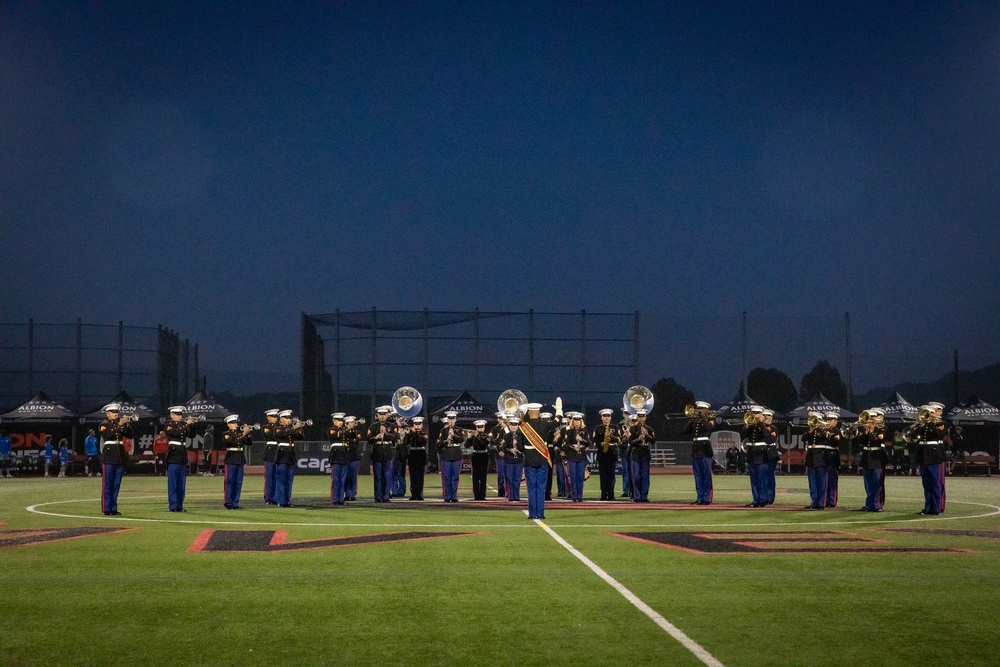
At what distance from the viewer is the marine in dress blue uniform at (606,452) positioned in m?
22.9

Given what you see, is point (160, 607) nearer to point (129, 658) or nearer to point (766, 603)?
point (129, 658)

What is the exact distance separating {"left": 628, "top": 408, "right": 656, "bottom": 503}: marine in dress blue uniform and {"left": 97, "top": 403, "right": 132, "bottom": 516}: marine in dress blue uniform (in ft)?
32.9

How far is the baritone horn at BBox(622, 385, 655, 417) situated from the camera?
27.1m

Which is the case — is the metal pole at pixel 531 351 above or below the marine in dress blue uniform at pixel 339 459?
above

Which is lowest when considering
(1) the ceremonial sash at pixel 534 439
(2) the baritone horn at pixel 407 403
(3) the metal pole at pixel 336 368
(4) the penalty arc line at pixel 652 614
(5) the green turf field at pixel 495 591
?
(5) the green turf field at pixel 495 591

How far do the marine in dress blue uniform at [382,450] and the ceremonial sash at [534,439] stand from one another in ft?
18.1

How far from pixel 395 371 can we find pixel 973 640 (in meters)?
36.3

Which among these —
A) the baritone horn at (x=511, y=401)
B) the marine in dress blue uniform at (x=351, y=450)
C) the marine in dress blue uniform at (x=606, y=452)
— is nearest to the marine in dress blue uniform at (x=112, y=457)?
the marine in dress blue uniform at (x=351, y=450)

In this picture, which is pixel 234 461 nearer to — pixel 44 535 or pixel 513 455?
pixel 513 455

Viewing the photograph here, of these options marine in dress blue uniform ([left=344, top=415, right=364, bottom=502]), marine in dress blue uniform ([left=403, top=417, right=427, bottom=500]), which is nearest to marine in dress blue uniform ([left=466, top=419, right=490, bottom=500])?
marine in dress blue uniform ([left=403, top=417, right=427, bottom=500])

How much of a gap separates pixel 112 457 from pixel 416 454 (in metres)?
6.84

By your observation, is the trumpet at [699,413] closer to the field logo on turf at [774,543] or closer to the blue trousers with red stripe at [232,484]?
the field logo on turf at [774,543]

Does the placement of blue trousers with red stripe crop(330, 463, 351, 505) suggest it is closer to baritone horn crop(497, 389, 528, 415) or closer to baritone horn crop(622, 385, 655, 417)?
baritone horn crop(497, 389, 528, 415)

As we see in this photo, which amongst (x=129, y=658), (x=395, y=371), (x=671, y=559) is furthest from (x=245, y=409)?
(x=129, y=658)
